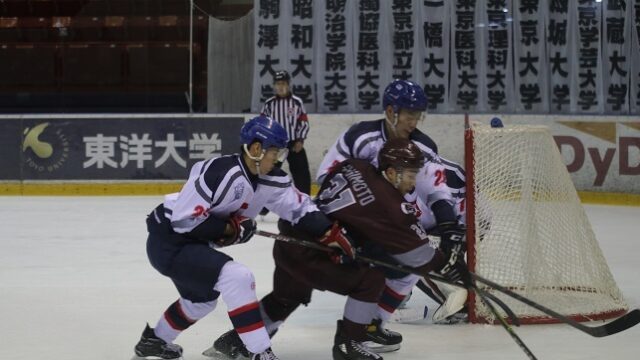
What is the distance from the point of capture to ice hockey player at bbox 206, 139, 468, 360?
366 cm

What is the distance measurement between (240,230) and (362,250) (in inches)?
18.7

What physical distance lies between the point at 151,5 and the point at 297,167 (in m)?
3.50

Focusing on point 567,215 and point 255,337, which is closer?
point 255,337

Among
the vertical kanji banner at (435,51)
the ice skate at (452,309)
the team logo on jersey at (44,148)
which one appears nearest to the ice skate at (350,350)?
the ice skate at (452,309)

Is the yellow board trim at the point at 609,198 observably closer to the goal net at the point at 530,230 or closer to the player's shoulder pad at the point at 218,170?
the goal net at the point at 530,230

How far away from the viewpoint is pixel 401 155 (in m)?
3.69

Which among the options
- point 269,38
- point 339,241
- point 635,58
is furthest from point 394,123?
point 635,58

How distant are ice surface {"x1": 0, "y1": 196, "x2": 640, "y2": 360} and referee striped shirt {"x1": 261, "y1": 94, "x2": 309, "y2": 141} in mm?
960

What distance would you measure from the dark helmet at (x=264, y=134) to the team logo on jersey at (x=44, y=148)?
672 centimetres

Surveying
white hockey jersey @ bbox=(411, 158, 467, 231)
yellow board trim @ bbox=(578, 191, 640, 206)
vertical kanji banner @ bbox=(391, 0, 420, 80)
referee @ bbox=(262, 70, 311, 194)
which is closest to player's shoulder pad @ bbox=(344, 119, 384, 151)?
white hockey jersey @ bbox=(411, 158, 467, 231)

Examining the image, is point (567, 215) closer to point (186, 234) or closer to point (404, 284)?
point (404, 284)

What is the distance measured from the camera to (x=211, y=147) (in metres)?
10.1

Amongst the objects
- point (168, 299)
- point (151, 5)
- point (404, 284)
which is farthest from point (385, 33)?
point (404, 284)

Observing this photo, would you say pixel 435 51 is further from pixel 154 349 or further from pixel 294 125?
pixel 154 349
